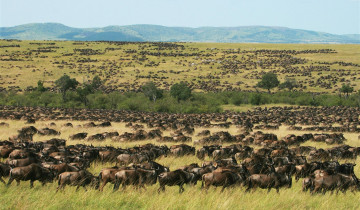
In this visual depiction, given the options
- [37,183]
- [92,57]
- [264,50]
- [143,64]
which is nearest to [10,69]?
[92,57]

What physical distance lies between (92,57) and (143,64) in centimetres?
2596

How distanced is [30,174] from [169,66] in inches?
4515

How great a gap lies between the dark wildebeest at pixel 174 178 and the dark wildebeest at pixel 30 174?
345 centimetres

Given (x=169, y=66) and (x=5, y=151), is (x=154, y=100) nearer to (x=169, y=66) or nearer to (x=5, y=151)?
(x=5, y=151)

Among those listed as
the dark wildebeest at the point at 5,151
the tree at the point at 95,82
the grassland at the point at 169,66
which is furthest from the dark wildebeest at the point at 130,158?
the grassland at the point at 169,66

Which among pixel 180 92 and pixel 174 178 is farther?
pixel 180 92

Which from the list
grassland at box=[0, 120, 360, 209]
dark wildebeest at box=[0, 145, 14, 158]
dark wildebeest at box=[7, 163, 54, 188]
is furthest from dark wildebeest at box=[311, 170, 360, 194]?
dark wildebeest at box=[0, 145, 14, 158]

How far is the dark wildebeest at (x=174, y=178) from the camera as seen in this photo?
10.0m

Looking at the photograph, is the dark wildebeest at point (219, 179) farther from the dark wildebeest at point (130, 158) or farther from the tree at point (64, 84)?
the tree at point (64, 84)

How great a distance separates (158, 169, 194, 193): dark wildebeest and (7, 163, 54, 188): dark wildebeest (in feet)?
11.3

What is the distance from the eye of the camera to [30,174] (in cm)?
980

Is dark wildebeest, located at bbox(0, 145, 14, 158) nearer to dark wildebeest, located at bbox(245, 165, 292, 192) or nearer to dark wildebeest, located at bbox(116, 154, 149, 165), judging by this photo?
dark wildebeest, located at bbox(116, 154, 149, 165)

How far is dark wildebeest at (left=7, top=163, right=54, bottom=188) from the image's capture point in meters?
9.73

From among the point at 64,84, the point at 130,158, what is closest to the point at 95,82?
the point at 64,84
